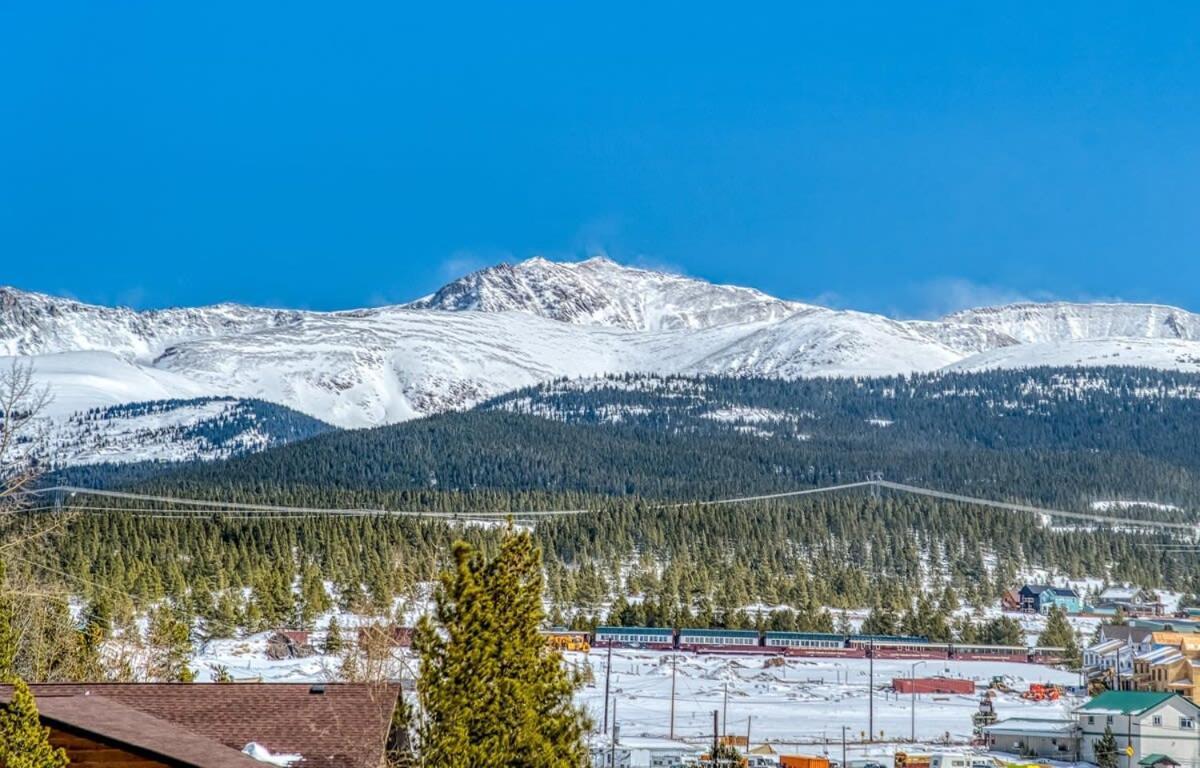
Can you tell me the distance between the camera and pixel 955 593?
188000mm

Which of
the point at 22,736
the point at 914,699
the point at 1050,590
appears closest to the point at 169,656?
the point at 22,736

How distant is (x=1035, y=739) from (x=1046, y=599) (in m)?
95.6

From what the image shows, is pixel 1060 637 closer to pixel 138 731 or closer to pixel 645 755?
pixel 645 755

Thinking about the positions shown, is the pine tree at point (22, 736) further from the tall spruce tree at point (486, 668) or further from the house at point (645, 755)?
the house at point (645, 755)

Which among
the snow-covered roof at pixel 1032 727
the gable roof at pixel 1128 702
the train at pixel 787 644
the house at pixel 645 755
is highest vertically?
the train at pixel 787 644

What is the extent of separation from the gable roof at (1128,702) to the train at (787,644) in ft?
145

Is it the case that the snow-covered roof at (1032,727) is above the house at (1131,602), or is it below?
below

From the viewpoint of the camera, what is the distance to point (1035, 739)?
9331cm

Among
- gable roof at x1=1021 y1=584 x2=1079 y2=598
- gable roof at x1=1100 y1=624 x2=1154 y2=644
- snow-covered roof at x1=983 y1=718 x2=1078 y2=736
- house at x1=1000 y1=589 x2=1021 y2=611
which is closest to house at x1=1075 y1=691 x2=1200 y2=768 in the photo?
snow-covered roof at x1=983 y1=718 x2=1078 y2=736

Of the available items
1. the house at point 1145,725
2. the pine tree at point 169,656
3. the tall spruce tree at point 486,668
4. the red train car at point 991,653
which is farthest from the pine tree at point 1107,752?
the tall spruce tree at point 486,668

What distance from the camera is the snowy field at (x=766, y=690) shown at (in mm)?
102625

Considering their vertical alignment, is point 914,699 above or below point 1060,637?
below

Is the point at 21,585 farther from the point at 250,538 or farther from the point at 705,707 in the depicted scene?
the point at 250,538

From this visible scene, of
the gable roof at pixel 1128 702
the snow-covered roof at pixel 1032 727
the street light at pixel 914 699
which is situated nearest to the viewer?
the snow-covered roof at pixel 1032 727
